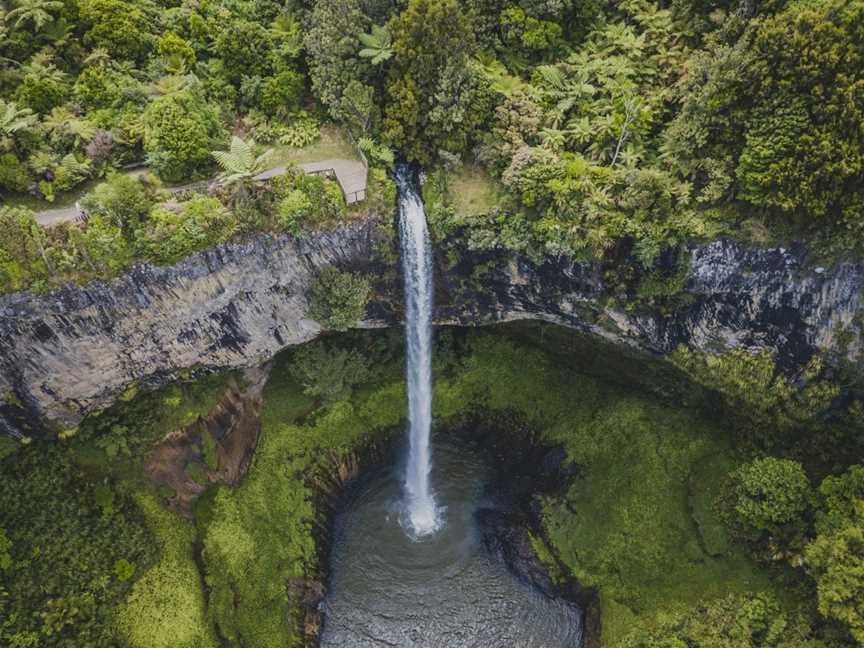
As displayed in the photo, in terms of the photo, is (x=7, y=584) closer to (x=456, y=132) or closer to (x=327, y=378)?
(x=327, y=378)

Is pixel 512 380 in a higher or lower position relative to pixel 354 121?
lower

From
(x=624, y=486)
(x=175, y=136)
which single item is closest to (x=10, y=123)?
(x=175, y=136)

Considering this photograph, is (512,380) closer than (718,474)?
No

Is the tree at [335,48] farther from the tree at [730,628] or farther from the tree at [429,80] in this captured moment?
the tree at [730,628]

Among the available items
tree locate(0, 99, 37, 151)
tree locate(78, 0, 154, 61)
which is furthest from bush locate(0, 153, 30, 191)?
tree locate(78, 0, 154, 61)

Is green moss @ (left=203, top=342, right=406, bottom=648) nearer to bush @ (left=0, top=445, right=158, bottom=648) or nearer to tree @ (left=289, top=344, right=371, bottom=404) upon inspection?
tree @ (left=289, top=344, right=371, bottom=404)

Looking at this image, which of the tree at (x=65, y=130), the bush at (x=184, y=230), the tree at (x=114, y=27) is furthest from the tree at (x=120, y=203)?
the tree at (x=114, y=27)

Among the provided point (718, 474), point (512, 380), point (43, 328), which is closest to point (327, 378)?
point (512, 380)
